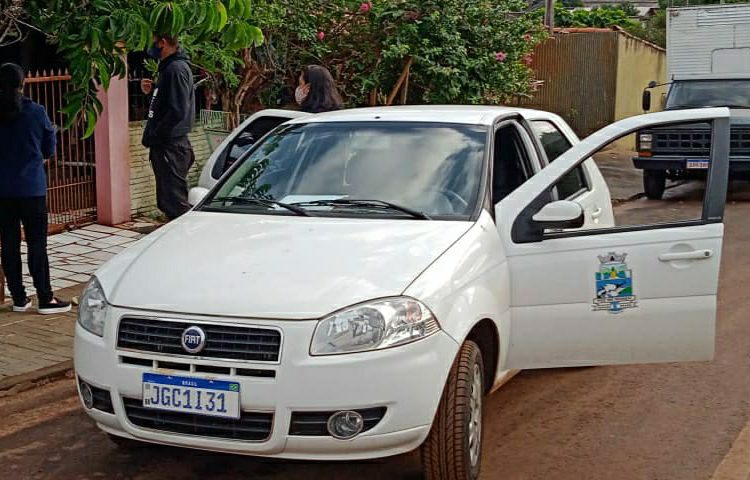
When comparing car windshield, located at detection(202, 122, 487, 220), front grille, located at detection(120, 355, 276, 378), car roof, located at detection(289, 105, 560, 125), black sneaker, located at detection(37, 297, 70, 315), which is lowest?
black sneaker, located at detection(37, 297, 70, 315)

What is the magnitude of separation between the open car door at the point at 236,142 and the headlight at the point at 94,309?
241cm

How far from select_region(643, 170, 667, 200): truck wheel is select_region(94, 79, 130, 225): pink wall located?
24.7ft

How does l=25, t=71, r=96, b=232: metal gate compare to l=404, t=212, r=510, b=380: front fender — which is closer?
l=404, t=212, r=510, b=380: front fender

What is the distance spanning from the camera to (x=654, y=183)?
14617 mm

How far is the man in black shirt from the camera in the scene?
8.13 m

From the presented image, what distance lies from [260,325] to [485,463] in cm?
149

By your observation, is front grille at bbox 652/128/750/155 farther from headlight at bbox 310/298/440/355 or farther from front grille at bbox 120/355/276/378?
front grille at bbox 120/355/276/378

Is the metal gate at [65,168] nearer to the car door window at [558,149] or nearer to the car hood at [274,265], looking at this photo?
the car door window at [558,149]

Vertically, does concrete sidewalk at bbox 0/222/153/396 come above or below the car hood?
below

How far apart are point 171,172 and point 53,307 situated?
1.50 meters

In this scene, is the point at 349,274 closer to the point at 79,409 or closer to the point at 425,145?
the point at 425,145

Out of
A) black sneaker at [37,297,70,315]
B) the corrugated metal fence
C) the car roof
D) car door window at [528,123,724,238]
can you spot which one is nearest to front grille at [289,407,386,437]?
the car roof

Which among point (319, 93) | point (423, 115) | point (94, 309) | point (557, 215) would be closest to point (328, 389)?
point (94, 309)

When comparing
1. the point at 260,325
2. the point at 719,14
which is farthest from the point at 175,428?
the point at 719,14
